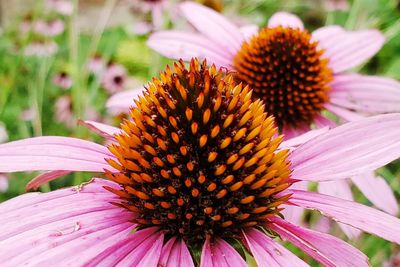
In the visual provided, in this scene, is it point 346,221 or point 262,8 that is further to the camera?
point 262,8

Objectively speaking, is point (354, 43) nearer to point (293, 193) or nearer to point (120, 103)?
point (120, 103)

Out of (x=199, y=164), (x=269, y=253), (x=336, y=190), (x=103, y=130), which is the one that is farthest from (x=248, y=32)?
(x=269, y=253)

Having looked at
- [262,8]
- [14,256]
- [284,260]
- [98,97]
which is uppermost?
[262,8]

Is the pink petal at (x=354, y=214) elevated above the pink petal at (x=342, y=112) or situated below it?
below

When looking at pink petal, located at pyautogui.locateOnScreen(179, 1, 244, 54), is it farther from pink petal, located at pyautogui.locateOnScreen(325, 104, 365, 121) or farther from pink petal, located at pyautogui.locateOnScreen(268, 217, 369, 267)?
pink petal, located at pyautogui.locateOnScreen(268, 217, 369, 267)

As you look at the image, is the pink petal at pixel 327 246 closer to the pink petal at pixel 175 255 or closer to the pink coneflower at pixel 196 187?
the pink coneflower at pixel 196 187

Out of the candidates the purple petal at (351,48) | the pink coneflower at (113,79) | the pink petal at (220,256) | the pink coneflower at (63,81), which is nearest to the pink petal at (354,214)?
the pink petal at (220,256)

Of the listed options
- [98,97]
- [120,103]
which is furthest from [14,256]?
[98,97]

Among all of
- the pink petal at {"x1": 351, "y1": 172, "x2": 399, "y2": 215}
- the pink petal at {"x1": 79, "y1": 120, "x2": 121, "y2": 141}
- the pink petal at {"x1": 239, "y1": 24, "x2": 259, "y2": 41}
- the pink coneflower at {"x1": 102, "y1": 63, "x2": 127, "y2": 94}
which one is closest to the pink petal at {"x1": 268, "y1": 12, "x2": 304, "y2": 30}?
the pink petal at {"x1": 239, "y1": 24, "x2": 259, "y2": 41}
